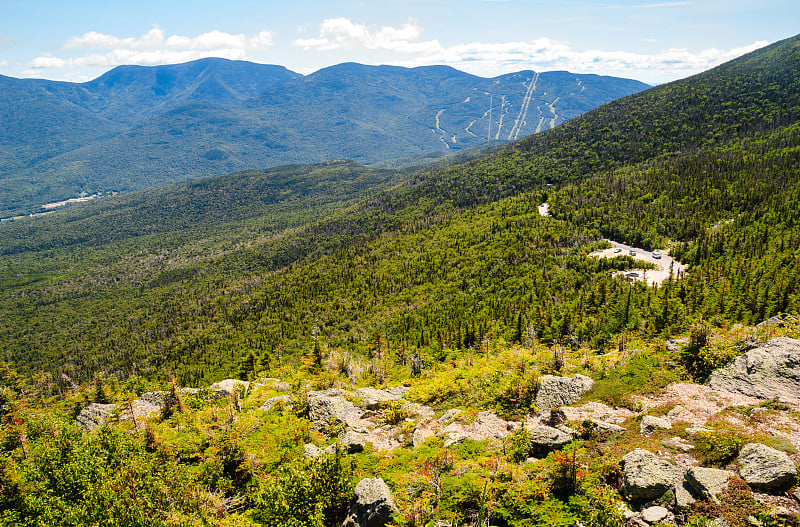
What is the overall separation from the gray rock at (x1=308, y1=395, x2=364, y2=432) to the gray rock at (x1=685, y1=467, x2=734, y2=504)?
20881 mm

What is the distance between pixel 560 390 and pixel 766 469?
12568 millimetres

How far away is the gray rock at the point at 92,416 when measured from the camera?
34.5 m

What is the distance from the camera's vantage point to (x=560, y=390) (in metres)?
26.4

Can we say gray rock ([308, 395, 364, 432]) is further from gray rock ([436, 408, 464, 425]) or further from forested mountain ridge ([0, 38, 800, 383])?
forested mountain ridge ([0, 38, 800, 383])

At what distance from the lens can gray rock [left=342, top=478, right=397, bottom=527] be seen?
16.5 metres

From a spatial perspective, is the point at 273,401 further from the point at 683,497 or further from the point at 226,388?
the point at 683,497

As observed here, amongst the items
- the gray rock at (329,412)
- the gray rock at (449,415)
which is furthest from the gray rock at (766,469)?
the gray rock at (329,412)

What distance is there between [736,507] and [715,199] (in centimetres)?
12556

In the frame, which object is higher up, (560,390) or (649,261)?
(560,390)

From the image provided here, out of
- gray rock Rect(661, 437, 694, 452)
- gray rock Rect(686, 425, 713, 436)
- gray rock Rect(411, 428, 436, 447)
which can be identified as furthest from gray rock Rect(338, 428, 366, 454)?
gray rock Rect(686, 425, 713, 436)

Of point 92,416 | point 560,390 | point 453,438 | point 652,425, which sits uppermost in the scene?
point 652,425

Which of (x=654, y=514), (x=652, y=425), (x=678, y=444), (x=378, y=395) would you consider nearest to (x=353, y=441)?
(x=378, y=395)

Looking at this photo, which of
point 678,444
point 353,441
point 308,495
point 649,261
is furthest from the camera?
point 649,261

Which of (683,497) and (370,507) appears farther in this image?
(370,507)
